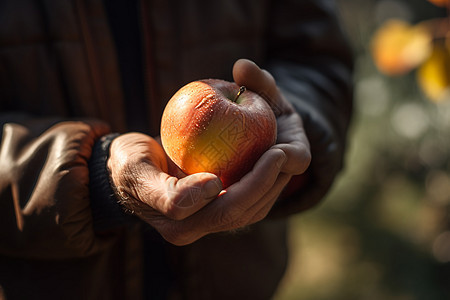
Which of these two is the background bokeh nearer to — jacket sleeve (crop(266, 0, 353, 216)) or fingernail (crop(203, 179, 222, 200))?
jacket sleeve (crop(266, 0, 353, 216))

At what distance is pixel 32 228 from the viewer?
2.61 ft

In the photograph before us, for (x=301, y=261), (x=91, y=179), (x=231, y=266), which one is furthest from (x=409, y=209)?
(x=91, y=179)

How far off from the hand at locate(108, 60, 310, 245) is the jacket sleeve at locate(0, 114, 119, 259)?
87 millimetres

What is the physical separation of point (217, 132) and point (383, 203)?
2.39 m

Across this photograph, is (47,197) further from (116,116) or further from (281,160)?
(281,160)

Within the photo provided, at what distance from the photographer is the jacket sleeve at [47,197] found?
0.79 metres

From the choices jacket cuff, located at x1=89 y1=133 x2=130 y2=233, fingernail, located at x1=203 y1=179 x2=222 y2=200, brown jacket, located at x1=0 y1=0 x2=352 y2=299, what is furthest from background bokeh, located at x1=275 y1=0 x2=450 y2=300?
fingernail, located at x1=203 y1=179 x2=222 y2=200

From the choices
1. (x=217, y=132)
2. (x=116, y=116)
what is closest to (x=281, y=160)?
(x=217, y=132)

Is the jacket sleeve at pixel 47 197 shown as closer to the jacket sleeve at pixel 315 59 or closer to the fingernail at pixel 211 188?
the fingernail at pixel 211 188

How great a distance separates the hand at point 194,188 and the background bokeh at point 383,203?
1.74 meters

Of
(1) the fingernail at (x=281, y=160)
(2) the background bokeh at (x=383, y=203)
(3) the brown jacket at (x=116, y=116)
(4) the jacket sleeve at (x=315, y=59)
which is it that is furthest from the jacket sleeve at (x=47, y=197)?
(2) the background bokeh at (x=383, y=203)

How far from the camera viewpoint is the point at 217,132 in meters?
0.75

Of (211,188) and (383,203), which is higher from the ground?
(211,188)

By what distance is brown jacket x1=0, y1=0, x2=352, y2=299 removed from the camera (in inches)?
31.9
